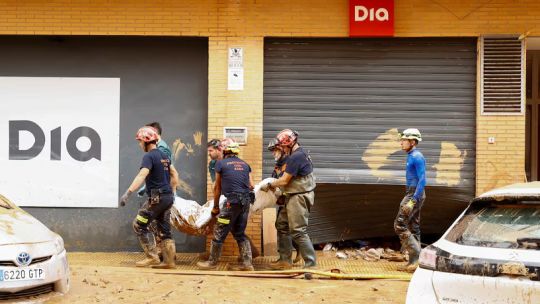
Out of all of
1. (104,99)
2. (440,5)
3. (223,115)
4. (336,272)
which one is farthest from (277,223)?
(440,5)

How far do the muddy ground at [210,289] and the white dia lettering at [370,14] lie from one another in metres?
4.13

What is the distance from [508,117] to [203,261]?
5.13 metres

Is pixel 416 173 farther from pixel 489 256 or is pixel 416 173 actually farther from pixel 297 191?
pixel 489 256

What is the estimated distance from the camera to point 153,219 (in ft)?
30.1

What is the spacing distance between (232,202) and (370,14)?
376cm

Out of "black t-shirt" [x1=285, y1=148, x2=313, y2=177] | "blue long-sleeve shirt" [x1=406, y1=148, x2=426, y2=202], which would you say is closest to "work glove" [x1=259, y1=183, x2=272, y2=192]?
"black t-shirt" [x1=285, y1=148, x2=313, y2=177]

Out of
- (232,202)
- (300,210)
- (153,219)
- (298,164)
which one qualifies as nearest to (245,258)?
(232,202)

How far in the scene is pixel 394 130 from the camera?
10648 millimetres

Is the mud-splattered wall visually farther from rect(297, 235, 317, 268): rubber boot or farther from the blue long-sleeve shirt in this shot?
the blue long-sleeve shirt

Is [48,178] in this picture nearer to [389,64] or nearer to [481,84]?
[389,64]

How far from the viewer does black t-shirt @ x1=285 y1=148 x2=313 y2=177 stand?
8.99 meters

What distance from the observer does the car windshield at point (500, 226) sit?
15.4 feet

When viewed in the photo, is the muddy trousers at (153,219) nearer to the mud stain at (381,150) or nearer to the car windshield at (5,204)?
the car windshield at (5,204)

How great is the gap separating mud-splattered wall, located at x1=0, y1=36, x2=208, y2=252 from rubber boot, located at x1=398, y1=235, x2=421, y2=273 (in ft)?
11.0
